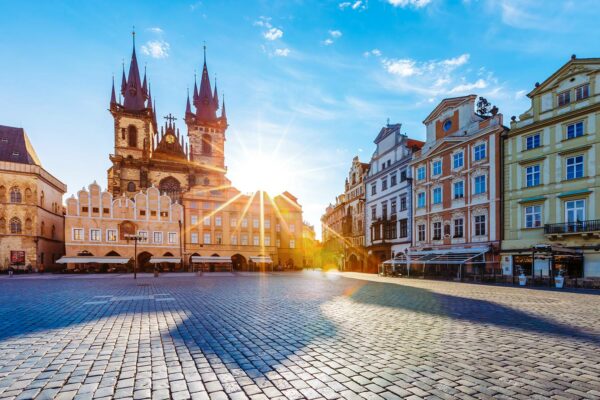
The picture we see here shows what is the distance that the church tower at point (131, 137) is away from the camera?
200 feet

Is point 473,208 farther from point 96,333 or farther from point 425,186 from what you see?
point 96,333

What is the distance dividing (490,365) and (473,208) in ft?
89.1

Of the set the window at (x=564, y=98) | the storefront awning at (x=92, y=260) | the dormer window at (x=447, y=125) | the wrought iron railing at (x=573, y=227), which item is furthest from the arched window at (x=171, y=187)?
the window at (x=564, y=98)

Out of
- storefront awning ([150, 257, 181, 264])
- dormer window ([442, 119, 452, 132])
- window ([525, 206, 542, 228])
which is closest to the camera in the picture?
window ([525, 206, 542, 228])

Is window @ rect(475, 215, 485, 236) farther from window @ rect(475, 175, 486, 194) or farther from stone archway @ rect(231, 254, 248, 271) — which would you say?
stone archway @ rect(231, 254, 248, 271)

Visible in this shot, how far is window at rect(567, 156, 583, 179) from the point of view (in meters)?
22.6

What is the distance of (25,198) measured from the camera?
43.2 meters


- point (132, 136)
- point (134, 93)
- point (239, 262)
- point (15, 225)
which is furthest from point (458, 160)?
point (134, 93)

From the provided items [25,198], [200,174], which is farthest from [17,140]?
[200,174]

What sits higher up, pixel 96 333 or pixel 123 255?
pixel 96 333

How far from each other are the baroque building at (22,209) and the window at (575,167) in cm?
5694

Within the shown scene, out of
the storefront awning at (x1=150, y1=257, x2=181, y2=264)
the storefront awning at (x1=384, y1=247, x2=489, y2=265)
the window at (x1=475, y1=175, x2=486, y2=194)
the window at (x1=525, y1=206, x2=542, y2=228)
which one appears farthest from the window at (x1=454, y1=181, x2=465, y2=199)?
the storefront awning at (x1=150, y1=257, x2=181, y2=264)

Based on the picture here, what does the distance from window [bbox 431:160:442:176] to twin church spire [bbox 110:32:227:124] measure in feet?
179

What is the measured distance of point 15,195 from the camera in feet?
141
